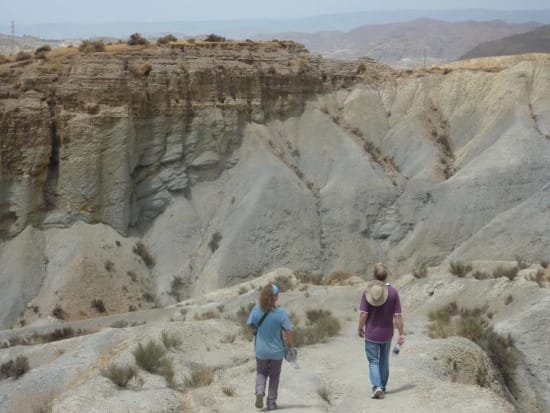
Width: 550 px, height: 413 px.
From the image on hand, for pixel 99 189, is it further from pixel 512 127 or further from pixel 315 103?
pixel 512 127

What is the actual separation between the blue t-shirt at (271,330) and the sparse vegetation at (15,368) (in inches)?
314

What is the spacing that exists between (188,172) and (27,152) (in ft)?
26.9

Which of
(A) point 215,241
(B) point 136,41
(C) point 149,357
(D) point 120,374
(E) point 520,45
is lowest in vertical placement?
(A) point 215,241

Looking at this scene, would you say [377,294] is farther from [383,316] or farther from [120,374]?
[120,374]

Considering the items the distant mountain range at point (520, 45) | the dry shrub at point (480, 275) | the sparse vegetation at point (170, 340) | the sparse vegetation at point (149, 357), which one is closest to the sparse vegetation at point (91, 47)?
the dry shrub at point (480, 275)

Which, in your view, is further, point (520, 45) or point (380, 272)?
point (520, 45)

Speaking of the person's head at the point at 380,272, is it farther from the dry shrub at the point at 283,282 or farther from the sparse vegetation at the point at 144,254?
the sparse vegetation at the point at 144,254

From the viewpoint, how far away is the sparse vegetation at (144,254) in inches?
1352

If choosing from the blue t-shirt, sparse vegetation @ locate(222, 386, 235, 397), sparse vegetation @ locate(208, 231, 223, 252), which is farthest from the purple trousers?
sparse vegetation @ locate(208, 231, 223, 252)

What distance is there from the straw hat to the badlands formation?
44.4 ft

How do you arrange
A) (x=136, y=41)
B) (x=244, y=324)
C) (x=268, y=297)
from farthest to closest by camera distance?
(x=136, y=41)
(x=244, y=324)
(x=268, y=297)

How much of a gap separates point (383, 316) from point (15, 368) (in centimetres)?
945

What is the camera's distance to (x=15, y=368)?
15.5 meters

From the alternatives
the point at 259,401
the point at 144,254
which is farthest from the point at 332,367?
the point at 144,254
